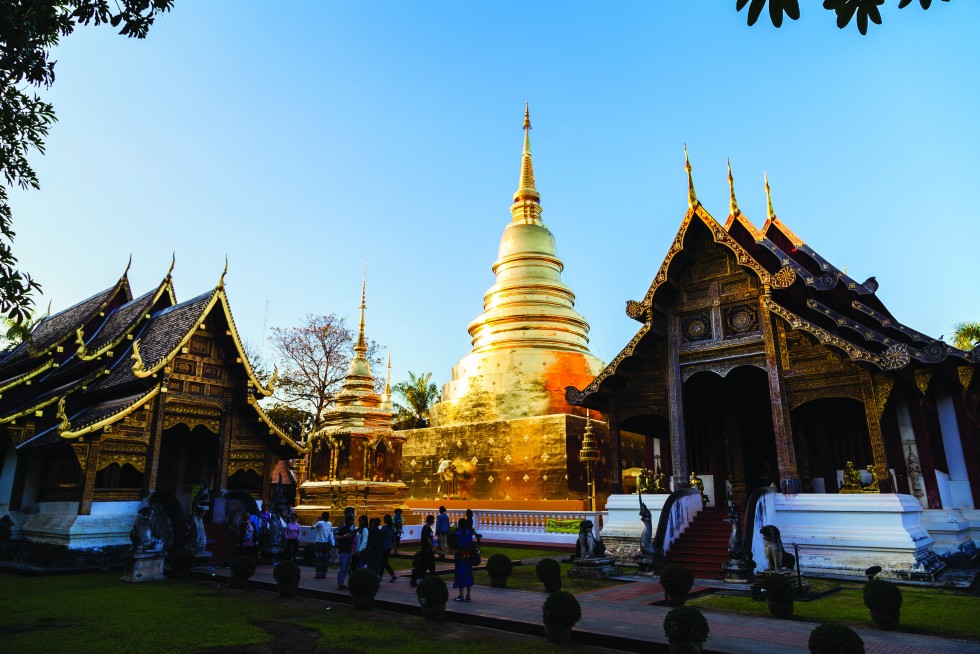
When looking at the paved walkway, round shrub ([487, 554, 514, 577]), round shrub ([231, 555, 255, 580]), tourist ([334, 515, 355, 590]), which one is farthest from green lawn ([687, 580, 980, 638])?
round shrub ([231, 555, 255, 580])

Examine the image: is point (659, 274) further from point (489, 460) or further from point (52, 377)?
point (52, 377)

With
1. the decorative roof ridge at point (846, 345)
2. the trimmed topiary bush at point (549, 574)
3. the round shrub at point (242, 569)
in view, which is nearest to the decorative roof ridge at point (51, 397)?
the round shrub at point (242, 569)

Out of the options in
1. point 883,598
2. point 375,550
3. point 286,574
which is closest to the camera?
point 883,598

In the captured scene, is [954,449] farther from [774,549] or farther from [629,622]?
[629,622]

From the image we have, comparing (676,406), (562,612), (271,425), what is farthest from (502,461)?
(562,612)

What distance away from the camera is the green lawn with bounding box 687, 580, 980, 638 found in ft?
23.4

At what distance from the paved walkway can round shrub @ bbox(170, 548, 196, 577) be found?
1995 millimetres

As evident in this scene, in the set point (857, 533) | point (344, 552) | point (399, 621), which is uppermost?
point (857, 533)

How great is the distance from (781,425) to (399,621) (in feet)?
26.4

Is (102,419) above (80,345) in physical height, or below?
below

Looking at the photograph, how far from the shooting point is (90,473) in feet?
41.4

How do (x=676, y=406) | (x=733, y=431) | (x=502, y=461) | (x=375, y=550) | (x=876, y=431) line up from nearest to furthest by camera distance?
(x=375, y=550) → (x=876, y=431) → (x=676, y=406) → (x=733, y=431) → (x=502, y=461)

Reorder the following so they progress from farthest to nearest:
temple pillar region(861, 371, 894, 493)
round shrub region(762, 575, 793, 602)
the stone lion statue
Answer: temple pillar region(861, 371, 894, 493)
the stone lion statue
round shrub region(762, 575, 793, 602)

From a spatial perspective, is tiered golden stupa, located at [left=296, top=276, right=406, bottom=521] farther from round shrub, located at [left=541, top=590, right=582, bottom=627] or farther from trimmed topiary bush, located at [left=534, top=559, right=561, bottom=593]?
round shrub, located at [left=541, top=590, right=582, bottom=627]
